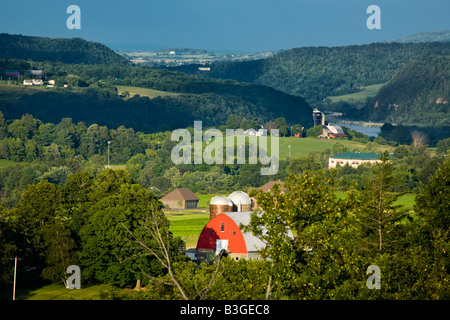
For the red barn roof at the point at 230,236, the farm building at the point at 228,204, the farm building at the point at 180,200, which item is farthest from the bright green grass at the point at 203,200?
the red barn roof at the point at 230,236

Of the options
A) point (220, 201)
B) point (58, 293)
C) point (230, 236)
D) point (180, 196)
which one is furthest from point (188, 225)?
point (58, 293)

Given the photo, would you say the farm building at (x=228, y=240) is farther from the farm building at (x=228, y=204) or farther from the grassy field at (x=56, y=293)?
the grassy field at (x=56, y=293)

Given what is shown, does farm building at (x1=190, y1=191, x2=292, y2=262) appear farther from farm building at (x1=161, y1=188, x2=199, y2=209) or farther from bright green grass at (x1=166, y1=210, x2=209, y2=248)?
farm building at (x1=161, y1=188, x2=199, y2=209)

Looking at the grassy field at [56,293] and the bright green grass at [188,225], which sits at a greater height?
the grassy field at [56,293]

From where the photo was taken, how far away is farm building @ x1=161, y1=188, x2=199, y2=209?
139000 millimetres

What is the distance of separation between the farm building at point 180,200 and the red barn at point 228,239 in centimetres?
6351

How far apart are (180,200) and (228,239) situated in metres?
66.7

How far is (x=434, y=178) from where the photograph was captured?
188 feet

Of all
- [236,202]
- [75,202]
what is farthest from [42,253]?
[236,202]

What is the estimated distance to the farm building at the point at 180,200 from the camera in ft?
456

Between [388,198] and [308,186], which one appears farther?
[388,198]

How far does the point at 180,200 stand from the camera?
13988 centimetres

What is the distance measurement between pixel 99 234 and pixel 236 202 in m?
23.5
